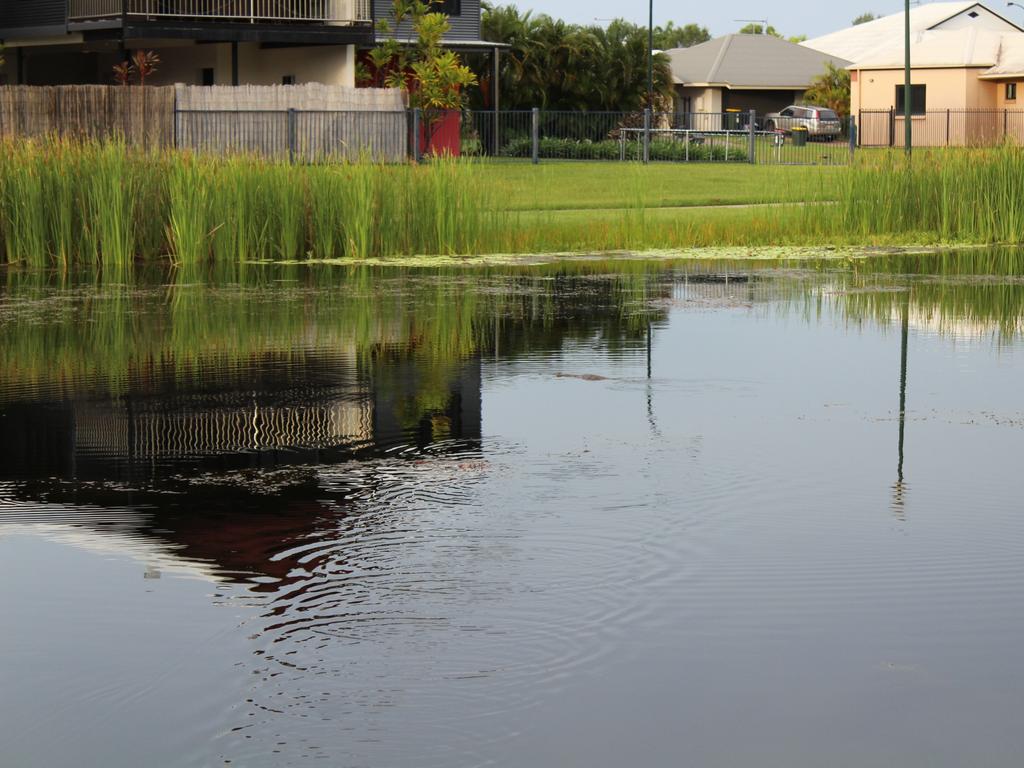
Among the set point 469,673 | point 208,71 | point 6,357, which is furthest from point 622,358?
point 208,71

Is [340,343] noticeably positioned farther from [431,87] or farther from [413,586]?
[431,87]

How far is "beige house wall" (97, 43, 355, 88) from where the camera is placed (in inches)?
1663

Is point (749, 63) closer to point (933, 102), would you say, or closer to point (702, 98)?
point (702, 98)

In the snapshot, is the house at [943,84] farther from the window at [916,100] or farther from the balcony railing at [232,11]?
the balcony railing at [232,11]

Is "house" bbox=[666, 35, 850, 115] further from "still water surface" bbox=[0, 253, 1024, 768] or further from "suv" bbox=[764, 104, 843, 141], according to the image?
"still water surface" bbox=[0, 253, 1024, 768]

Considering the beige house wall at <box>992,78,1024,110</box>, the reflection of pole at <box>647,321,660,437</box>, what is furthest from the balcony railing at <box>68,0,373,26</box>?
the beige house wall at <box>992,78,1024,110</box>

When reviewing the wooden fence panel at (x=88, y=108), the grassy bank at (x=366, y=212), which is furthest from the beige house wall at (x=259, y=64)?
the grassy bank at (x=366, y=212)

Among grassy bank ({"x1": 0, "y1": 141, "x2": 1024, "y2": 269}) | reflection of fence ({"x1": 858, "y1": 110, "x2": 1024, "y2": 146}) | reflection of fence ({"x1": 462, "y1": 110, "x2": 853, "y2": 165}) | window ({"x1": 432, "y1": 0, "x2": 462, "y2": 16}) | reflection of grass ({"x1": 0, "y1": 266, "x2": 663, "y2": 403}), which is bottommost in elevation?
reflection of grass ({"x1": 0, "y1": 266, "x2": 663, "y2": 403})

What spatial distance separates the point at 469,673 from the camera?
18.5 ft

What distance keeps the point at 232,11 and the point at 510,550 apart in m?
35.3

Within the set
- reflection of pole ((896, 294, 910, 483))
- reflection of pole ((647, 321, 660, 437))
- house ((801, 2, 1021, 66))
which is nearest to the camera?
reflection of pole ((896, 294, 910, 483))

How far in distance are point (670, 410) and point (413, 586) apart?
4215mm

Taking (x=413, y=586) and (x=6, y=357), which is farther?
(x=6, y=357)

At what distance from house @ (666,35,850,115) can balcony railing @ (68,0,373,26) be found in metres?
38.1
